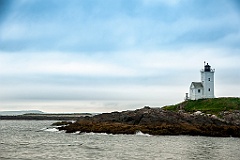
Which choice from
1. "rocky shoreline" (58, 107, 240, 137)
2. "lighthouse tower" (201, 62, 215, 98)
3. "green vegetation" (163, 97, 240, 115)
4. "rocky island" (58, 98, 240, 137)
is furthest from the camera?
"lighthouse tower" (201, 62, 215, 98)

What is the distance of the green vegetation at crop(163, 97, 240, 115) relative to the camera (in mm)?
64963

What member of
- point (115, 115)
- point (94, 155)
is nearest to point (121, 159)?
point (94, 155)

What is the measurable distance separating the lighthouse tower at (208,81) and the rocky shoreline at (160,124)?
22.3 m

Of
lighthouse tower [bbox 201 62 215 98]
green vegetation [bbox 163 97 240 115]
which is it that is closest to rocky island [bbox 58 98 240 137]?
green vegetation [bbox 163 97 240 115]

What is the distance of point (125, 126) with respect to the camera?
50594mm

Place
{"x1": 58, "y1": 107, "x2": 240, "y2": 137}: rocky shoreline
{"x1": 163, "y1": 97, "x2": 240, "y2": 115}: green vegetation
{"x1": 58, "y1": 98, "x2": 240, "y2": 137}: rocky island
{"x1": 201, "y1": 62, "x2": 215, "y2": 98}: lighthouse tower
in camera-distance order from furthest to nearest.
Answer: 1. {"x1": 201, "y1": 62, "x2": 215, "y2": 98}: lighthouse tower
2. {"x1": 163, "y1": 97, "x2": 240, "y2": 115}: green vegetation
3. {"x1": 58, "y1": 98, "x2": 240, "y2": 137}: rocky island
4. {"x1": 58, "y1": 107, "x2": 240, "y2": 137}: rocky shoreline

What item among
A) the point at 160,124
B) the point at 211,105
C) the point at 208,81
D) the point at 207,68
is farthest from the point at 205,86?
the point at 160,124

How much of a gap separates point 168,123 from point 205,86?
92.5ft

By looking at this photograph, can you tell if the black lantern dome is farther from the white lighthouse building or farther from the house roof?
the house roof

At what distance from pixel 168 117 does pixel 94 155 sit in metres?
26.1

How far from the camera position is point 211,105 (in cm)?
6894

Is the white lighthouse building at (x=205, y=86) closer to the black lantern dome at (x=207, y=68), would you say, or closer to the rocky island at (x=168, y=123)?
the black lantern dome at (x=207, y=68)

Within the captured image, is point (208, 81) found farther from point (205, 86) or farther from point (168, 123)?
point (168, 123)

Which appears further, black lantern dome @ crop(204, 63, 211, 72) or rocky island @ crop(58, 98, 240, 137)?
black lantern dome @ crop(204, 63, 211, 72)
